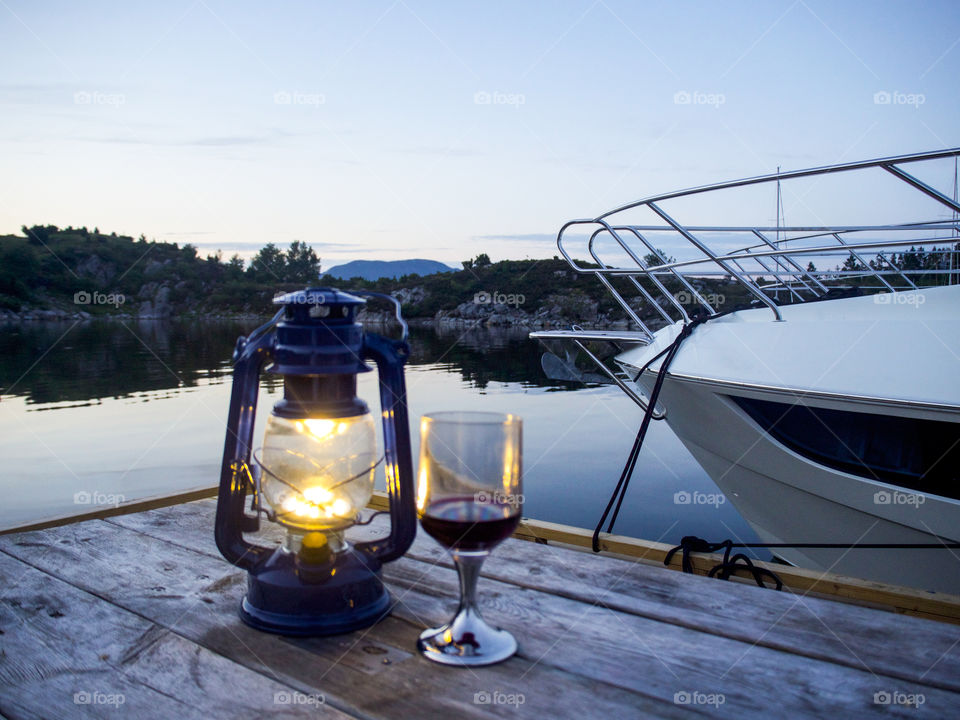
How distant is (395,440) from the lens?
113 centimetres

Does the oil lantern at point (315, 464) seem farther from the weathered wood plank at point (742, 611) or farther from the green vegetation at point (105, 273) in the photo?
the green vegetation at point (105, 273)

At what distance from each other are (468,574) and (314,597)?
0.26 metres

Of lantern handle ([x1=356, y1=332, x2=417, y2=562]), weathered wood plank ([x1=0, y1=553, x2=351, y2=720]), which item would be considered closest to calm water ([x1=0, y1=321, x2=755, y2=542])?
weathered wood plank ([x1=0, y1=553, x2=351, y2=720])

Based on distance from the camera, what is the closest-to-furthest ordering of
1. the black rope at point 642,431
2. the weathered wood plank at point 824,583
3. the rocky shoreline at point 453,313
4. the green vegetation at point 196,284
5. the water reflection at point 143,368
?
the weathered wood plank at point 824,583
the black rope at point 642,431
the water reflection at point 143,368
the rocky shoreline at point 453,313
the green vegetation at point 196,284

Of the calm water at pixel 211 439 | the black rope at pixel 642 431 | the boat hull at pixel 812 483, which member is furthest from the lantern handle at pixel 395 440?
the boat hull at pixel 812 483

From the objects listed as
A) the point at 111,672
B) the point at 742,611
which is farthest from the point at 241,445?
the point at 742,611

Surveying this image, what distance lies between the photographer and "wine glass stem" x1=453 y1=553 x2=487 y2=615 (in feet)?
3.25

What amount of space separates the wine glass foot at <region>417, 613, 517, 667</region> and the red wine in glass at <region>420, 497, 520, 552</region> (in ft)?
0.40

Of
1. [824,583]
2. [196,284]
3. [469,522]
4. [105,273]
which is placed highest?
[105,273]

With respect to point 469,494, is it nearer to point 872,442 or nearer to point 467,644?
point 467,644

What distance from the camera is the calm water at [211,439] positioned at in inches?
256

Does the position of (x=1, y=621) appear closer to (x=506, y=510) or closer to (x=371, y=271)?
(x=506, y=510)

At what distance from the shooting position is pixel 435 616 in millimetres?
1146

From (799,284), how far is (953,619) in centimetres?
393
